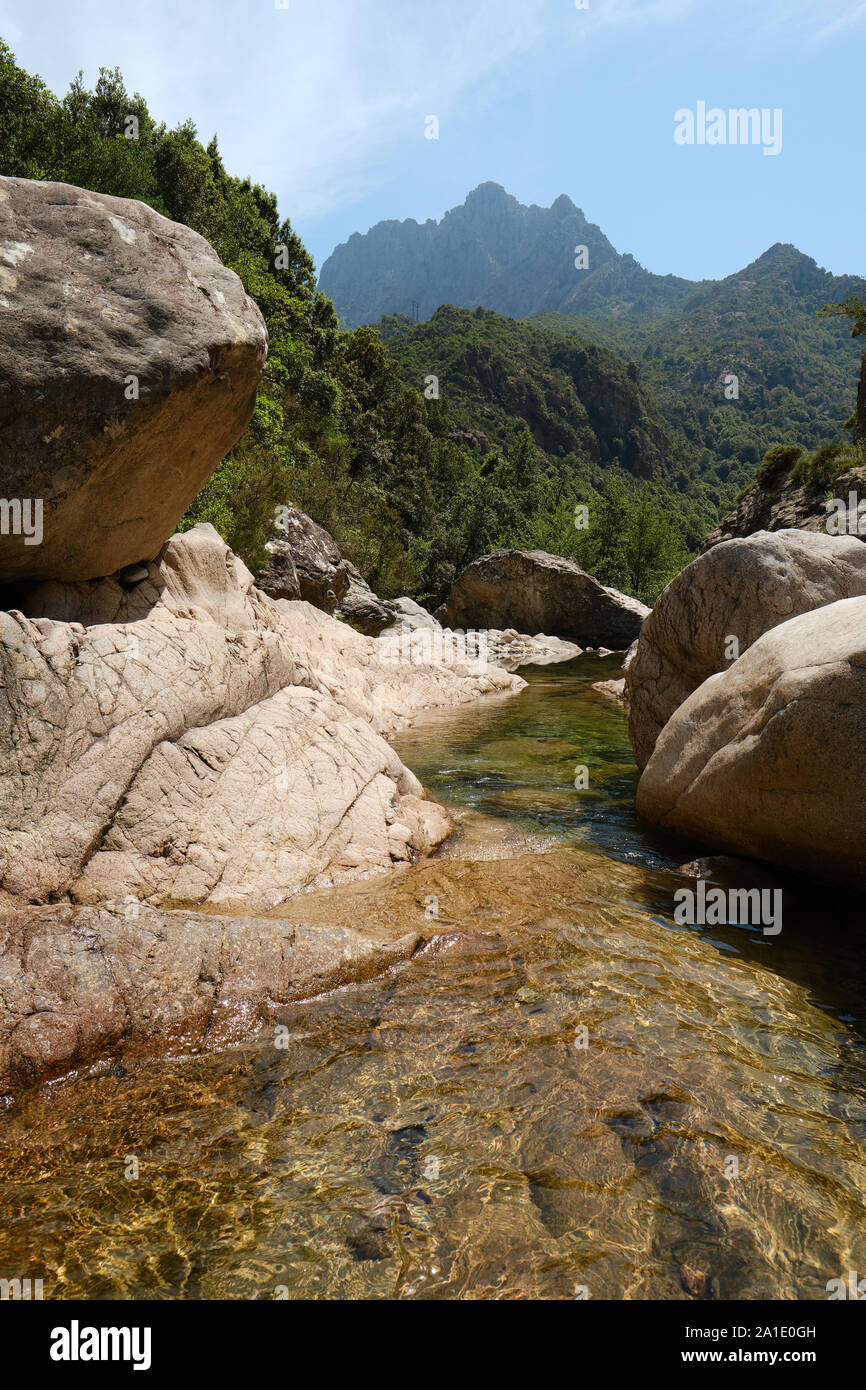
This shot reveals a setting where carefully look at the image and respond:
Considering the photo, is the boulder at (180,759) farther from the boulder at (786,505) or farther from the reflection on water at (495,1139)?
the boulder at (786,505)

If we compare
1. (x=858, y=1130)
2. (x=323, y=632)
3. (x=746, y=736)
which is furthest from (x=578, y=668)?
(x=858, y=1130)

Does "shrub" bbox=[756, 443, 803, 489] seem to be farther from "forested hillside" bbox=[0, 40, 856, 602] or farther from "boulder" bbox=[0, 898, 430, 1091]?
"boulder" bbox=[0, 898, 430, 1091]

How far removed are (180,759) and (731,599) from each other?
717cm

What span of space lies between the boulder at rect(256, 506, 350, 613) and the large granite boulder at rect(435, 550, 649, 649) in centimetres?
1717

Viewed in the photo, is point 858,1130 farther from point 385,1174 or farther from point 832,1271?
point 385,1174

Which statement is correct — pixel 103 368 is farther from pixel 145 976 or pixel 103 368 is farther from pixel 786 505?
pixel 786 505

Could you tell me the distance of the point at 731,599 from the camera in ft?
32.1

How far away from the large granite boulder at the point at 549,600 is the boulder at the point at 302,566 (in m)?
17.2

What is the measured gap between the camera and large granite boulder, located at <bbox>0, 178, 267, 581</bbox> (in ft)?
21.1

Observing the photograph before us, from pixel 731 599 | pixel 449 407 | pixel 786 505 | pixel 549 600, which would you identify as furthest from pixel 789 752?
pixel 449 407

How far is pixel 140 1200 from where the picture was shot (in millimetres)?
3439

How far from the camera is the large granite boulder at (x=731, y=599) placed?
941cm
